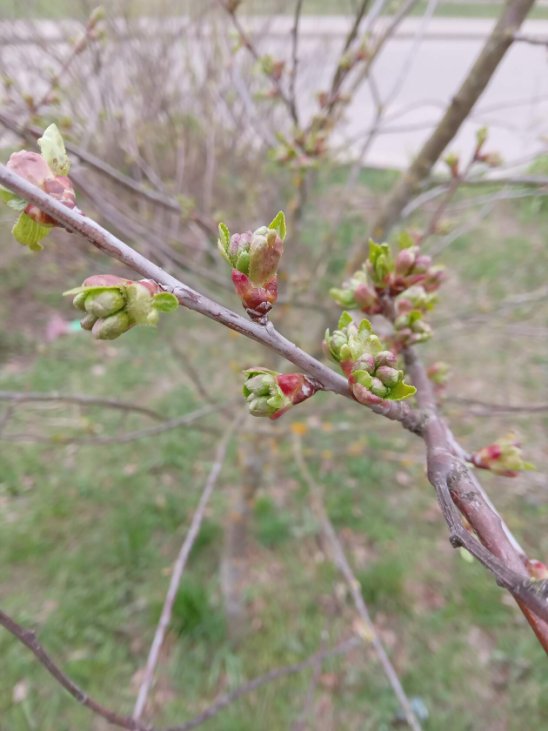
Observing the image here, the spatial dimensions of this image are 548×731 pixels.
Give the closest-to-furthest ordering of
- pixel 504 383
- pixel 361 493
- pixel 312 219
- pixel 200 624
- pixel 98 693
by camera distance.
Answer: pixel 98 693
pixel 200 624
pixel 361 493
pixel 504 383
pixel 312 219

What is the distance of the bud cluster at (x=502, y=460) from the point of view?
2.46ft

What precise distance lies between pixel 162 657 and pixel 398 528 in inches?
63.3

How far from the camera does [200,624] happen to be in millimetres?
2744

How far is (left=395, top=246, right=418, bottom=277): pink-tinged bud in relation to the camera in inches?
34.3

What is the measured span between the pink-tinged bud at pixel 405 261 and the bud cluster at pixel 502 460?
0.33 meters

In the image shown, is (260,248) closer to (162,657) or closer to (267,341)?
(267,341)

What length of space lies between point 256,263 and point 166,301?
4.4 inches

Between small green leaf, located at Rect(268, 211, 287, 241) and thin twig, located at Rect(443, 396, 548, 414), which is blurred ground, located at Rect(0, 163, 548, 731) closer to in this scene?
thin twig, located at Rect(443, 396, 548, 414)

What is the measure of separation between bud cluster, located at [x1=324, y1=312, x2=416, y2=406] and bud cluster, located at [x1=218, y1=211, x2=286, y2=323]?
0.14 metres

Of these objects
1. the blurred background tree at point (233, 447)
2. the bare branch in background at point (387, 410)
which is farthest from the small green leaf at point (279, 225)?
the blurred background tree at point (233, 447)

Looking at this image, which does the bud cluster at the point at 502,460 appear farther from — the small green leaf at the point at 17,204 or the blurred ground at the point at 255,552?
the blurred ground at the point at 255,552

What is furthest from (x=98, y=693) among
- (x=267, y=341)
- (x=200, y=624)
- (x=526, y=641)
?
(x=267, y=341)

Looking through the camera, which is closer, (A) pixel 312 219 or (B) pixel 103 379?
(B) pixel 103 379

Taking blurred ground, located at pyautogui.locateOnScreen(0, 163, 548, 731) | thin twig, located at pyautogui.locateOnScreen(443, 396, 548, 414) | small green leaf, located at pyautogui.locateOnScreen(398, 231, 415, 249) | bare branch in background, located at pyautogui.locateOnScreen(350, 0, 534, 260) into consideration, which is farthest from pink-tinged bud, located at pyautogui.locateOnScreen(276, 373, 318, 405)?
blurred ground, located at pyautogui.locateOnScreen(0, 163, 548, 731)
